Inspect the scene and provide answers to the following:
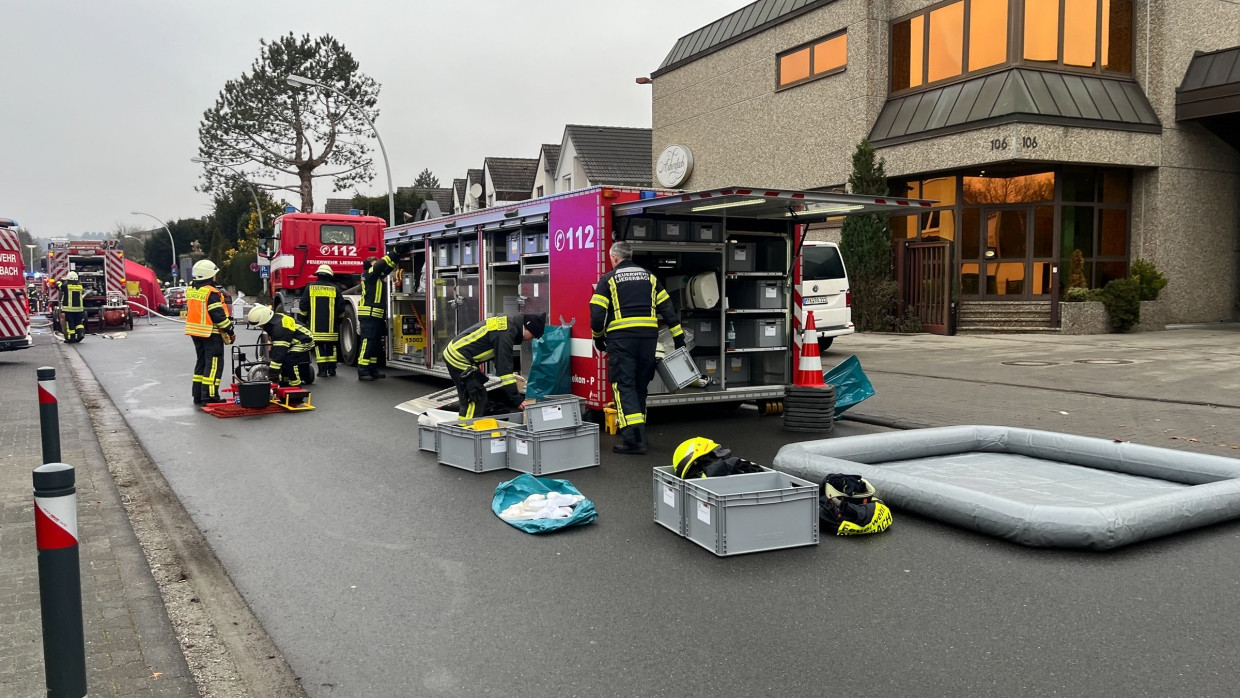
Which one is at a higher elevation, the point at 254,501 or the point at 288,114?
the point at 288,114

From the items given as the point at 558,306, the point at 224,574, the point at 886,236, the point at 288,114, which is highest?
the point at 288,114

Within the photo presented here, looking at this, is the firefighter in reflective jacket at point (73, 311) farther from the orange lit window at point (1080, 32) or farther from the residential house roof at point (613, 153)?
the orange lit window at point (1080, 32)

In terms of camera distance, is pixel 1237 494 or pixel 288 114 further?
pixel 288 114

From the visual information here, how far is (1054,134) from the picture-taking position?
19.2 metres

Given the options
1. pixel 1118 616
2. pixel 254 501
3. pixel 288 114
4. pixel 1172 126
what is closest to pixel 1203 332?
pixel 1172 126

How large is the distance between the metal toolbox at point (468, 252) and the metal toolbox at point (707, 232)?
11.4ft

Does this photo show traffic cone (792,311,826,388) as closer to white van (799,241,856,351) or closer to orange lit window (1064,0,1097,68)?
white van (799,241,856,351)

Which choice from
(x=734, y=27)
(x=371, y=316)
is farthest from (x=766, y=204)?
(x=734, y=27)

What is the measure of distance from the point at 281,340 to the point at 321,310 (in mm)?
2830

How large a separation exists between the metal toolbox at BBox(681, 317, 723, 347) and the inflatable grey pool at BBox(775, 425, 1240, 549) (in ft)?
9.91

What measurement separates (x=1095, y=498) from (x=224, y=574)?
5.23 m

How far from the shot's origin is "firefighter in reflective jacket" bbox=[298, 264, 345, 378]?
1442 centimetres

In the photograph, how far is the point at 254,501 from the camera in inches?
254

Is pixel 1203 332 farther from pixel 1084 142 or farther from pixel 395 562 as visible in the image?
pixel 395 562
